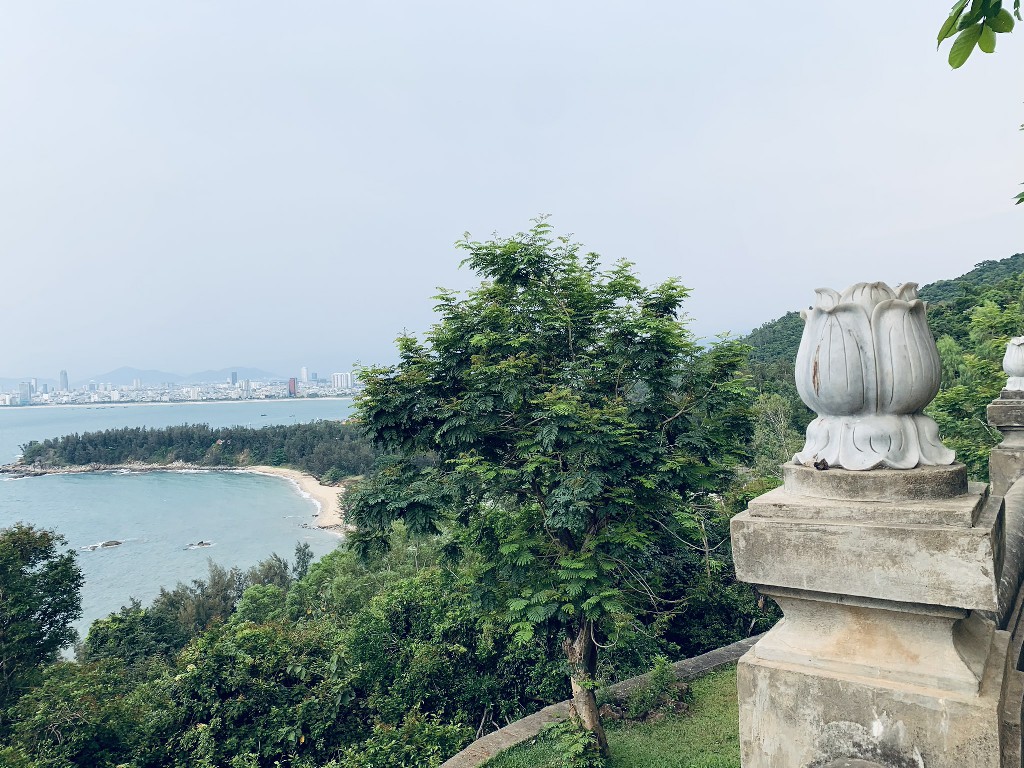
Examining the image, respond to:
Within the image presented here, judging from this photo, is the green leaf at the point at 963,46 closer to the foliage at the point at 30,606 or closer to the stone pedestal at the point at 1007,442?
the stone pedestal at the point at 1007,442

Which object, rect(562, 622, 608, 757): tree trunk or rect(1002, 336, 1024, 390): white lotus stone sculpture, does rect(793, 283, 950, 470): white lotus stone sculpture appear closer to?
rect(1002, 336, 1024, 390): white lotus stone sculpture

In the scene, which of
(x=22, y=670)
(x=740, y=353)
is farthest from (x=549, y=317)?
(x=22, y=670)

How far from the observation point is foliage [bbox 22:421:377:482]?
71.2 metres

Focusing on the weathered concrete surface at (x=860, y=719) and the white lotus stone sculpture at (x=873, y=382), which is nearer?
the weathered concrete surface at (x=860, y=719)

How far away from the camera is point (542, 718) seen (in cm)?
783

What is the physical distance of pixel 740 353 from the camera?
662 centimetres

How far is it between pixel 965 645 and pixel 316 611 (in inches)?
751

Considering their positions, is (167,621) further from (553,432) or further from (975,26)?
(975,26)

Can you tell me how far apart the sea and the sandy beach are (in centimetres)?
93

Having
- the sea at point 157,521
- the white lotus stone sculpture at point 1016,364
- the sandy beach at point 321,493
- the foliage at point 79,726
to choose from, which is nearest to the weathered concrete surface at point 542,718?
the white lotus stone sculpture at point 1016,364

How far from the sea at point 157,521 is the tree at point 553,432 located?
101ft

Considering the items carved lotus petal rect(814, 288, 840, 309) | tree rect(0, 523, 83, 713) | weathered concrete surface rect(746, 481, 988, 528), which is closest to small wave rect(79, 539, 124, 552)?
tree rect(0, 523, 83, 713)

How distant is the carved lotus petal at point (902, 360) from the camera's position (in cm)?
129

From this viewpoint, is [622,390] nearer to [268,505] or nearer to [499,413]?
[499,413]
